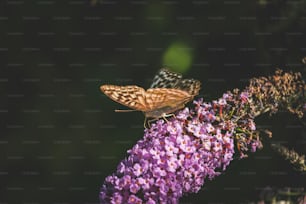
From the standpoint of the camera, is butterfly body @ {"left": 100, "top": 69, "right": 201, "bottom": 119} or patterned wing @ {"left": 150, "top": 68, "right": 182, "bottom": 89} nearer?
butterfly body @ {"left": 100, "top": 69, "right": 201, "bottom": 119}

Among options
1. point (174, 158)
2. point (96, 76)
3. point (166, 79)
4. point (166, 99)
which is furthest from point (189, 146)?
point (96, 76)

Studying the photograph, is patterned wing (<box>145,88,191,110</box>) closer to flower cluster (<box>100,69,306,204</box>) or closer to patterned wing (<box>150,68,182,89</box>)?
flower cluster (<box>100,69,306,204</box>)

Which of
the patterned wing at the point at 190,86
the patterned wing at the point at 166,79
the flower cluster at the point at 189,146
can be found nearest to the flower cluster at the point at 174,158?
the flower cluster at the point at 189,146

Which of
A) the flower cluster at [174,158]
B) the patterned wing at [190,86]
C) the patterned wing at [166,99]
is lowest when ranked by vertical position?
the flower cluster at [174,158]

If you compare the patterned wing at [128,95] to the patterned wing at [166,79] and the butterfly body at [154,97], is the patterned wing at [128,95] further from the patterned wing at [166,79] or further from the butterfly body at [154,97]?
the patterned wing at [166,79]

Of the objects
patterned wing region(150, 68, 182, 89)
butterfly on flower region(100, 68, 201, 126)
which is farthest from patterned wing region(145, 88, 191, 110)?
patterned wing region(150, 68, 182, 89)

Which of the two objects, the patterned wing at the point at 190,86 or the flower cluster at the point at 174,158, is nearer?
the flower cluster at the point at 174,158

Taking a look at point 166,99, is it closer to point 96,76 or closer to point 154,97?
point 154,97
